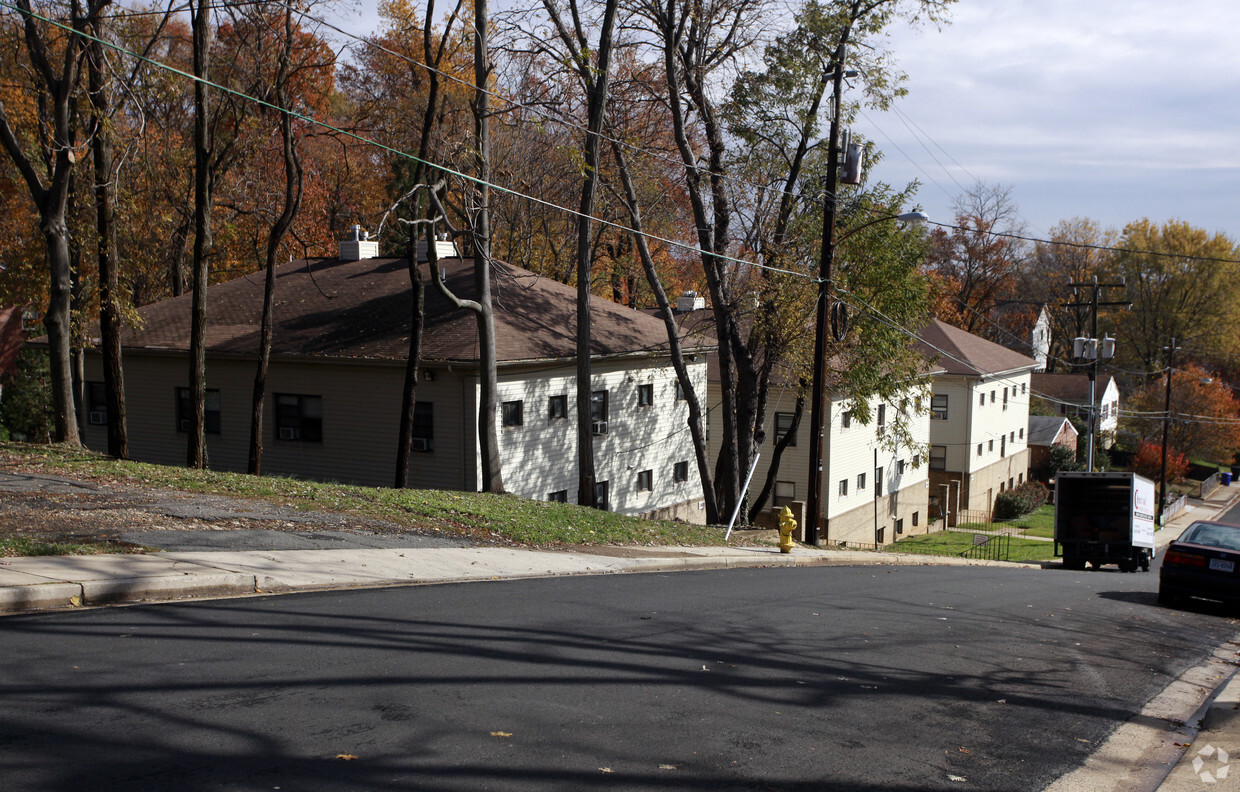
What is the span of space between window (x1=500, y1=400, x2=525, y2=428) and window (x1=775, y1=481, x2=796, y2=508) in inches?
603

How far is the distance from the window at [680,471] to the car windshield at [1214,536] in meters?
18.9

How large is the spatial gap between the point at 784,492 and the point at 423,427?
58.0 ft

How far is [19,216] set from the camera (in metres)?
35.6

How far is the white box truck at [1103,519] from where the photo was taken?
89.7 ft

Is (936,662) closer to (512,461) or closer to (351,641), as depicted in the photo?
(351,641)

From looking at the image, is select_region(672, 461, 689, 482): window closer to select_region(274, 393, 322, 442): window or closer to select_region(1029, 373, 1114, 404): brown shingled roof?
select_region(274, 393, 322, 442): window

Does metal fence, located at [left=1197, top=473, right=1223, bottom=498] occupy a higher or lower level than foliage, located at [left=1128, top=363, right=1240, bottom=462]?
lower

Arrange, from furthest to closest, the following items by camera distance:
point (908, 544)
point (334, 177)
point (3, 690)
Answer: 1. point (908, 544)
2. point (334, 177)
3. point (3, 690)

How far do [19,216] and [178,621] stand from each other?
111ft

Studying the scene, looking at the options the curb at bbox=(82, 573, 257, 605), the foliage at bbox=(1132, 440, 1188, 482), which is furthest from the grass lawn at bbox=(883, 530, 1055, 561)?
the curb at bbox=(82, 573, 257, 605)

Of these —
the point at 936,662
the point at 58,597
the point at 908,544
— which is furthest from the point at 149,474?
the point at 908,544

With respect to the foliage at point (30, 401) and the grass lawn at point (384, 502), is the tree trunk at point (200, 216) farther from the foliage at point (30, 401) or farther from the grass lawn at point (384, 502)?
the foliage at point (30, 401)

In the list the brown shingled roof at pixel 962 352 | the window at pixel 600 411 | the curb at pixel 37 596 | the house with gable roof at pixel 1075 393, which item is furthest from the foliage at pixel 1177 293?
the curb at pixel 37 596

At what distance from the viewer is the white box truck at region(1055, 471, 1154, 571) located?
27.3 meters
